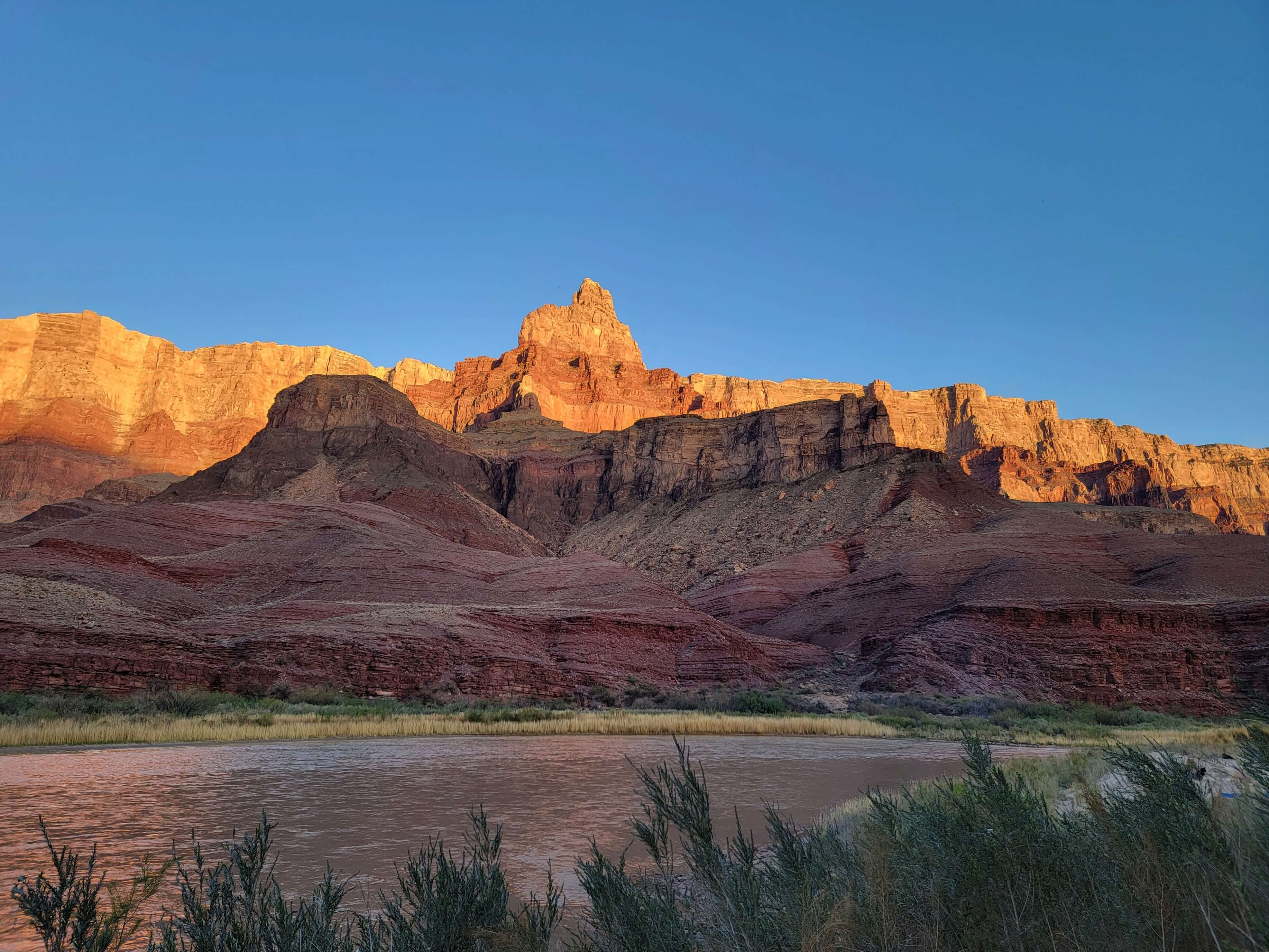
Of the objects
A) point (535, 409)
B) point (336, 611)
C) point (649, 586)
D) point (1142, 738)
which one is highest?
point (535, 409)

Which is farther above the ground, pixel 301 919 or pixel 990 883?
pixel 990 883

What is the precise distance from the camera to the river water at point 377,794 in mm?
8508

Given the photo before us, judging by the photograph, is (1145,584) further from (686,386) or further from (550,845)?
(686,386)

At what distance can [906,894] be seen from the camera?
4.39 metres

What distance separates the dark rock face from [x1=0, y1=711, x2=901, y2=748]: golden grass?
27.1 feet

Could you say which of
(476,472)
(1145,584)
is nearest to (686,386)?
(476,472)

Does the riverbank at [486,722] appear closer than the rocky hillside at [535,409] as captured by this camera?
Yes

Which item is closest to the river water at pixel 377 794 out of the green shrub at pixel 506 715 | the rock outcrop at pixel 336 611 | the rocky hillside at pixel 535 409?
the green shrub at pixel 506 715

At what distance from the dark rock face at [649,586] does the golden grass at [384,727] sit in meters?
8.27

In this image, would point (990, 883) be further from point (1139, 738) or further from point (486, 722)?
point (486, 722)

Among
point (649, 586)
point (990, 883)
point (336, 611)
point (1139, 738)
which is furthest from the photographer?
point (649, 586)

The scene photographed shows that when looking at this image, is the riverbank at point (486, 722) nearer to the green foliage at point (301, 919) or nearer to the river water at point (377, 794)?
the river water at point (377, 794)

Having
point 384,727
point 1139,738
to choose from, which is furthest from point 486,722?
point 1139,738

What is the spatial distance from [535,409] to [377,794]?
139 metres
